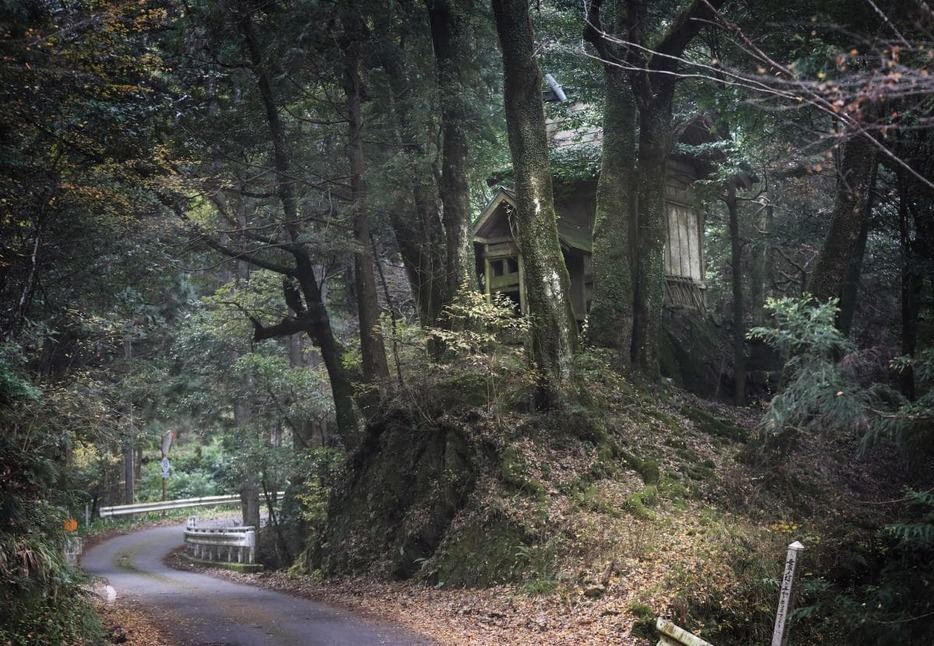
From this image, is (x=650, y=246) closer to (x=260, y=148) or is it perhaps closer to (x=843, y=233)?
(x=843, y=233)

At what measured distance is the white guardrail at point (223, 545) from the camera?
75.7 feet

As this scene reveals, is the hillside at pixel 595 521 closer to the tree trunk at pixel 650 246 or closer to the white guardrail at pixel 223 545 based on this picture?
the tree trunk at pixel 650 246

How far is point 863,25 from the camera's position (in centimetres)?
1191

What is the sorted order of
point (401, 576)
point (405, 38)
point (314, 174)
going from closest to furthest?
point (401, 576) → point (314, 174) → point (405, 38)

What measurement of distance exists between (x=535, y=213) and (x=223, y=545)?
591 inches

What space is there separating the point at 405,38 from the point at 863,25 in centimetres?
1125

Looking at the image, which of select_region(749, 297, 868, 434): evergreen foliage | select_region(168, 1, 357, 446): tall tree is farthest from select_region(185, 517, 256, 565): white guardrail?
select_region(749, 297, 868, 434): evergreen foliage

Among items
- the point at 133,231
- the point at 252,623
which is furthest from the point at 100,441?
the point at 133,231

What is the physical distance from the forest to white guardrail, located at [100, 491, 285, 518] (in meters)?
12.2

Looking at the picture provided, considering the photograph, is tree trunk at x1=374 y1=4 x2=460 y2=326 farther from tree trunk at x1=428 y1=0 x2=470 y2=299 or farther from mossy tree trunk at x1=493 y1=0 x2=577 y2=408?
mossy tree trunk at x1=493 y1=0 x2=577 y2=408

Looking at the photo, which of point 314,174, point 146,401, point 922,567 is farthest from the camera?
point 146,401

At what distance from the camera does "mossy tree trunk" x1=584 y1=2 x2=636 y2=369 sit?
17375 mm

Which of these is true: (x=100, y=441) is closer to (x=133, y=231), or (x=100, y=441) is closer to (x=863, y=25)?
(x=133, y=231)

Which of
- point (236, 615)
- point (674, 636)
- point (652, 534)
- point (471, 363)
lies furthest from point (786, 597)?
point (471, 363)
